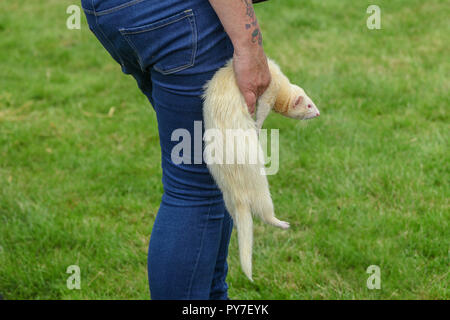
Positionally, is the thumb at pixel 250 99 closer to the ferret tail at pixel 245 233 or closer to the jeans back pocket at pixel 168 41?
the jeans back pocket at pixel 168 41

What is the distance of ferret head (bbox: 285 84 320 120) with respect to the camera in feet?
4.48

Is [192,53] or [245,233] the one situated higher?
[192,53]

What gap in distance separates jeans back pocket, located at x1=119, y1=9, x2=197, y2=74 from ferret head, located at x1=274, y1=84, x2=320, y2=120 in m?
0.28

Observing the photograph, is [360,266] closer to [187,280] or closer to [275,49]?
[187,280]

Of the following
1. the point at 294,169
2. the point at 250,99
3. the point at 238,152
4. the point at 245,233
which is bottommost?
the point at 294,169

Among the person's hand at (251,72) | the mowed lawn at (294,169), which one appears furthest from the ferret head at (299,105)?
the mowed lawn at (294,169)

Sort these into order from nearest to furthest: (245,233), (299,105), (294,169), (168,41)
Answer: (168,41), (245,233), (299,105), (294,169)

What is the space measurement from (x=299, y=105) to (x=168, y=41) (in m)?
0.41

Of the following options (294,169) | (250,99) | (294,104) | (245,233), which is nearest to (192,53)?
(250,99)

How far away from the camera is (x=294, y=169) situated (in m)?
2.79

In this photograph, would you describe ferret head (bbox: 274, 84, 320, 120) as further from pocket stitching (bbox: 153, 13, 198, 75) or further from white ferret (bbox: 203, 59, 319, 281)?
pocket stitching (bbox: 153, 13, 198, 75)

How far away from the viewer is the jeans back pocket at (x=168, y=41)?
1.15m

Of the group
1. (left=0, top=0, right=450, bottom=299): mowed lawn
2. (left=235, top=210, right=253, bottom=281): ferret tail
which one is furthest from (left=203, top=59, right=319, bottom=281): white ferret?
(left=0, top=0, right=450, bottom=299): mowed lawn

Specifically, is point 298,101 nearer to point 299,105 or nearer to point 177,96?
point 299,105
